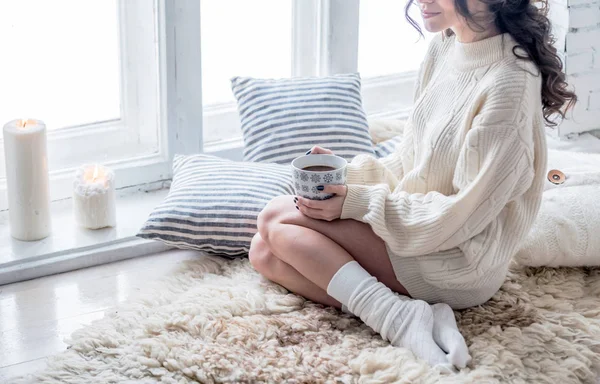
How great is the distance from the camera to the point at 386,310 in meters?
1.87

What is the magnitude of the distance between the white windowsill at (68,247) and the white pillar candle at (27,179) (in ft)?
0.14

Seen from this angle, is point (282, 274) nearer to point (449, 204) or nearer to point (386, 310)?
point (386, 310)

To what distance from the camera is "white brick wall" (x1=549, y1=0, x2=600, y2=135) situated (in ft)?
9.57

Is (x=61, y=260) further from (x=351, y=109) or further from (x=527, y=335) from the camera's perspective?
(x=527, y=335)

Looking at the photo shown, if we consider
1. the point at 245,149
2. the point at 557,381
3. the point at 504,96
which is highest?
the point at 504,96

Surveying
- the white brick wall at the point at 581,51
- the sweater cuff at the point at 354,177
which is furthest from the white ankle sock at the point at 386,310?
the white brick wall at the point at 581,51

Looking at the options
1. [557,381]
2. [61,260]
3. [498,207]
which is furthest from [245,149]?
[557,381]

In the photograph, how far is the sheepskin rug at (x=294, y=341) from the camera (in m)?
1.77

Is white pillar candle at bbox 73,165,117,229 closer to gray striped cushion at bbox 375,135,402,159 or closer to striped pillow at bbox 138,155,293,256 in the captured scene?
striped pillow at bbox 138,155,293,256

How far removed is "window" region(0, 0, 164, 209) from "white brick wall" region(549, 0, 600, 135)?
127 centimetres

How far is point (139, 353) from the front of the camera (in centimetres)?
183

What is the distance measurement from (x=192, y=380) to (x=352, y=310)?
361 millimetres

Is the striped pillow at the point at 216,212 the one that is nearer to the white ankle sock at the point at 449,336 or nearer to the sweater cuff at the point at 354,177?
the sweater cuff at the point at 354,177

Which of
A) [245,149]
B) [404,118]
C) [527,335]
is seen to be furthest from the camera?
[404,118]
